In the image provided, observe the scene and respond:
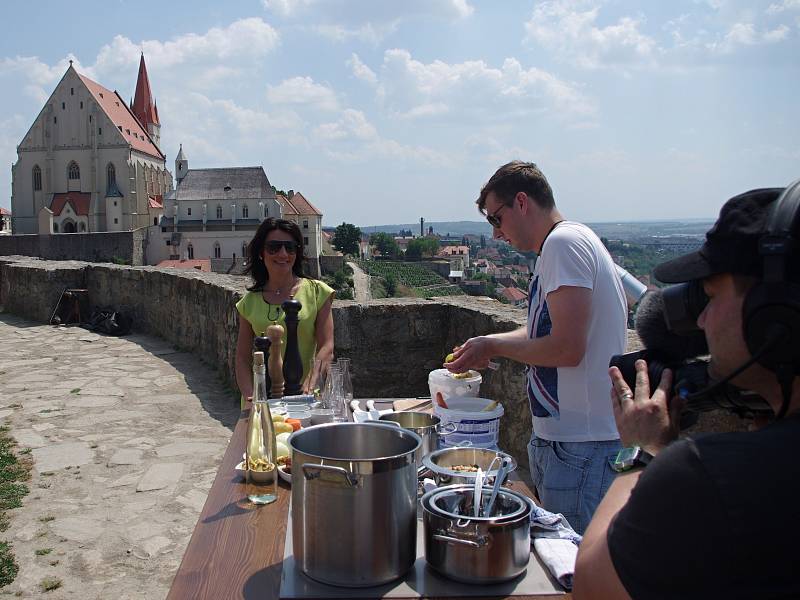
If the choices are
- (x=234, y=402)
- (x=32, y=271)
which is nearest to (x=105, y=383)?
(x=234, y=402)

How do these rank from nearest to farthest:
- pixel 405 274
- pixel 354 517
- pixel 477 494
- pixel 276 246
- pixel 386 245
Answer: pixel 354 517 < pixel 477 494 < pixel 276 246 < pixel 405 274 < pixel 386 245

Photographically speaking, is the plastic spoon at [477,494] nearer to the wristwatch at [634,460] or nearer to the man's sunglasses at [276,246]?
the wristwatch at [634,460]

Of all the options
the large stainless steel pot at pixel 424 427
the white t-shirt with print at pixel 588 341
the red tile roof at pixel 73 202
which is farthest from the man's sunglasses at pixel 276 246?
the red tile roof at pixel 73 202

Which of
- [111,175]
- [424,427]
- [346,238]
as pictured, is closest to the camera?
[424,427]

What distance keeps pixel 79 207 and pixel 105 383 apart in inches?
2487

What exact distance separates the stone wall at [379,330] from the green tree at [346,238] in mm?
A: 76246

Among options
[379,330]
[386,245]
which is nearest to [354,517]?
[379,330]

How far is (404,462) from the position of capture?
1.46 metres

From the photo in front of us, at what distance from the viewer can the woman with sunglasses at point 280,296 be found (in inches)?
146

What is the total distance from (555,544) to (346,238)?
84.9 metres

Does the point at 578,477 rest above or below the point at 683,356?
below

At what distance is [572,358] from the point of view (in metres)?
2.28

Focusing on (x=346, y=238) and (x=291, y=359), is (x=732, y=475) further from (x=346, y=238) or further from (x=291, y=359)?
(x=346, y=238)

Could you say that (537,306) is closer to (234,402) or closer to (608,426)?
(608,426)
